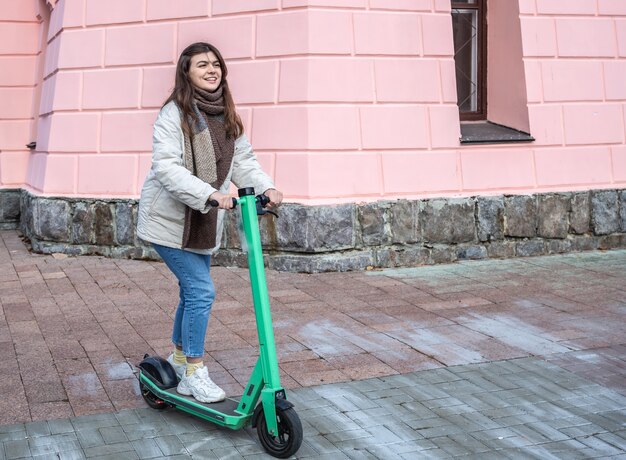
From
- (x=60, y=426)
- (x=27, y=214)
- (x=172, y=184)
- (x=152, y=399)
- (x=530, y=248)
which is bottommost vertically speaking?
(x=60, y=426)

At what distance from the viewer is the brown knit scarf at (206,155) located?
4574 mm

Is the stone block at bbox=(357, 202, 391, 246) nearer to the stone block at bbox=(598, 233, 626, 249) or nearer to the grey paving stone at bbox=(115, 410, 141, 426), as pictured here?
the stone block at bbox=(598, 233, 626, 249)

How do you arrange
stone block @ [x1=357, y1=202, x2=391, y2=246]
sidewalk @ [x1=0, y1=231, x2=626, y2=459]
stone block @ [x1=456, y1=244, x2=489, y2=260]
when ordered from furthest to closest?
1. stone block @ [x1=456, y1=244, x2=489, y2=260]
2. stone block @ [x1=357, y1=202, x2=391, y2=246]
3. sidewalk @ [x1=0, y1=231, x2=626, y2=459]

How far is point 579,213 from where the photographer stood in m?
9.30

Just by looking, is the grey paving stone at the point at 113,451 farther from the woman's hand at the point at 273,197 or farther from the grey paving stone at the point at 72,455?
the woman's hand at the point at 273,197

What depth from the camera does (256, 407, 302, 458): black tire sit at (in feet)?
13.5

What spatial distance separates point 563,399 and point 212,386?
175 centimetres

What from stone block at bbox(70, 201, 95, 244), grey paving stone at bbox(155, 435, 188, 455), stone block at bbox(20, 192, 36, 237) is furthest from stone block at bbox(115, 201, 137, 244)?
grey paving stone at bbox(155, 435, 188, 455)

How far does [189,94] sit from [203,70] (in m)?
0.13

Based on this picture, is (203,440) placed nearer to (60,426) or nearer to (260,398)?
(260,398)

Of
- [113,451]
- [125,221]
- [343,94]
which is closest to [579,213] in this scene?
[343,94]

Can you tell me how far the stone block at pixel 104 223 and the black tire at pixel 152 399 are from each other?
450cm

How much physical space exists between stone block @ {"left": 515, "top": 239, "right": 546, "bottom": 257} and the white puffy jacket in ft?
15.5

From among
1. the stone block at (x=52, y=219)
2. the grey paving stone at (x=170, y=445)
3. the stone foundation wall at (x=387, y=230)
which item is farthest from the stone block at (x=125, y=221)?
the grey paving stone at (x=170, y=445)
